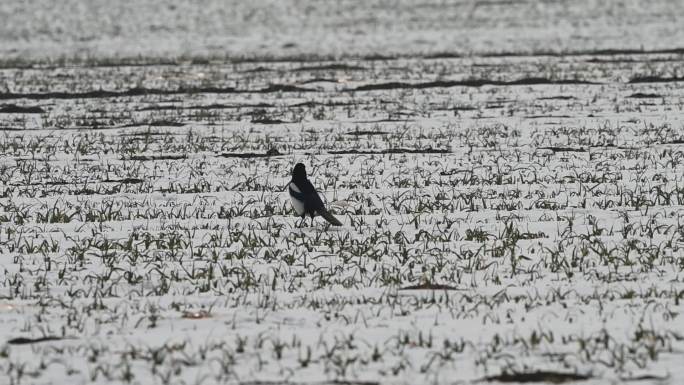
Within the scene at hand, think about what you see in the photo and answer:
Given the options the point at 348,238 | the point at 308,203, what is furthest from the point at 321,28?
the point at 348,238

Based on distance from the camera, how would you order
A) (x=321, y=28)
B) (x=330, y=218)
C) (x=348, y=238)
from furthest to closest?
→ (x=321, y=28) < (x=330, y=218) < (x=348, y=238)

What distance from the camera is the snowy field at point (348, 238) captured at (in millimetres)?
5988

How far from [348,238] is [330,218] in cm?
36

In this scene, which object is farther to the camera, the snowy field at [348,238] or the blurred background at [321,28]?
the blurred background at [321,28]

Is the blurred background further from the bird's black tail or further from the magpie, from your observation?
the bird's black tail

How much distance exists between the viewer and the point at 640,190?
11.1m

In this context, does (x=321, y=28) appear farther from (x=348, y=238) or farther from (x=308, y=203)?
(x=348, y=238)

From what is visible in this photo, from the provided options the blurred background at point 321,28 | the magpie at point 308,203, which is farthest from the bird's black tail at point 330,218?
the blurred background at point 321,28

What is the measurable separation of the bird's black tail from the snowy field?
3.4 inches

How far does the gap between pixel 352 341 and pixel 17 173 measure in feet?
26.7

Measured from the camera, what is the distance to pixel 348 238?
30.4 feet

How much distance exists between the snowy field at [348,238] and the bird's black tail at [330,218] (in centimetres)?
9

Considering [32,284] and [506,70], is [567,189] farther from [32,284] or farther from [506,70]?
[506,70]

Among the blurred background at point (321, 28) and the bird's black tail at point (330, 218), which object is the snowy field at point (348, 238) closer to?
the bird's black tail at point (330, 218)
